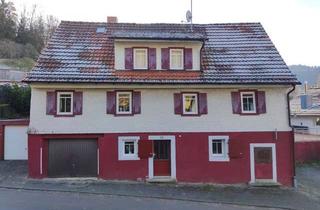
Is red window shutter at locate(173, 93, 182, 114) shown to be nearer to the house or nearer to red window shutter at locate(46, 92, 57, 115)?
the house

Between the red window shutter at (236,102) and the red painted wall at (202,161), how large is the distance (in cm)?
126

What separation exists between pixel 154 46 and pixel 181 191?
26.9 ft

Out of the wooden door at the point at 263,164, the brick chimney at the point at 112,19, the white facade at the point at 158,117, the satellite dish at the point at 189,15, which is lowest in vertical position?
the wooden door at the point at 263,164

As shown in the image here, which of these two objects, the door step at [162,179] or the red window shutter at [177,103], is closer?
the door step at [162,179]

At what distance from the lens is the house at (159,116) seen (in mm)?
22312

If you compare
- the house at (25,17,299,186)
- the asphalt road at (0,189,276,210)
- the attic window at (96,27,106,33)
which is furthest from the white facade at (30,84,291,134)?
the attic window at (96,27,106,33)

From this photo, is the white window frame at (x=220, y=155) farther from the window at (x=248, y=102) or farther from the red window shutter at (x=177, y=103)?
the red window shutter at (x=177, y=103)

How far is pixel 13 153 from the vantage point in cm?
2764

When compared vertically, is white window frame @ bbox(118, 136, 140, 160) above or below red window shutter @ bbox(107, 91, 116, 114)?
below

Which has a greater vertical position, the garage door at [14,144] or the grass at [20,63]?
the grass at [20,63]

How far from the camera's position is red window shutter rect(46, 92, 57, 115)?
22.2 meters

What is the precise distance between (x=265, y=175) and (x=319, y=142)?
477 inches

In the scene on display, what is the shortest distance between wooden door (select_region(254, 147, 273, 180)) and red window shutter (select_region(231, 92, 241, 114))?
2.33 meters

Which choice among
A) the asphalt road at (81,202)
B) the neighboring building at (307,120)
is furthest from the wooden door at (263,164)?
the neighboring building at (307,120)
